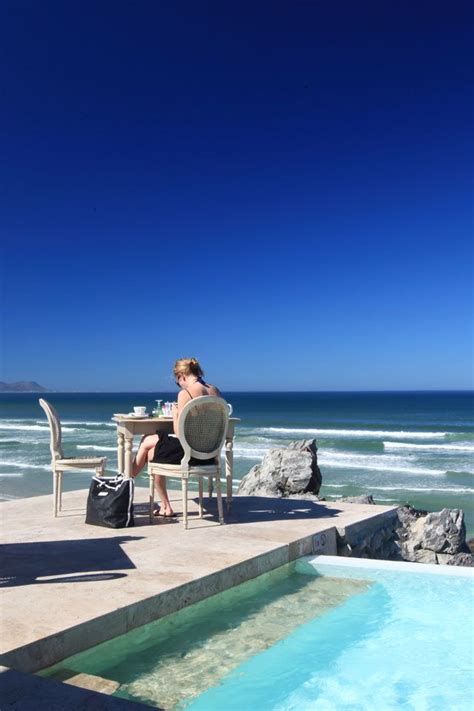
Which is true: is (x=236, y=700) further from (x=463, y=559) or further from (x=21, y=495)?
(x=21, y=495)

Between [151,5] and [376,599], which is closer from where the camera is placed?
[376,599]

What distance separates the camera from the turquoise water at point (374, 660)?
112 inches

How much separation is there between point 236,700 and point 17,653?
3.14 feet

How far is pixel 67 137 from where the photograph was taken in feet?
49.6

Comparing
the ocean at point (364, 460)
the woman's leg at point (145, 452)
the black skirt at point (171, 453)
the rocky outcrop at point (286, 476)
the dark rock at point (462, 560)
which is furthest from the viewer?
the ocean at point (364, 460)

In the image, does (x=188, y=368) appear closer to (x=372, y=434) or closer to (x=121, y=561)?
(x=121, y=561)

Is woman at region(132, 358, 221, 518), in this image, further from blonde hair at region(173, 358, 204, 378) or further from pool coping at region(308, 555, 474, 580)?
pool coping at region(308, 555, 474, 580)

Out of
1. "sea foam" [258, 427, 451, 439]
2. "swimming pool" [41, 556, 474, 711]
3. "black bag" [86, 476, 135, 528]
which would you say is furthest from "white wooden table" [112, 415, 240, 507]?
"sea foam" [258, 427, 451, 439]

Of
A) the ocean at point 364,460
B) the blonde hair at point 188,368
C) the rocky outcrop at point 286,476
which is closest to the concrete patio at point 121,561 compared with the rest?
the blonde hair at point 188,368

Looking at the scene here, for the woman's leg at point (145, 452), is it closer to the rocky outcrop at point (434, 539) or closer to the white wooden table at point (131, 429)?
the white wooden table at point (131, 429)

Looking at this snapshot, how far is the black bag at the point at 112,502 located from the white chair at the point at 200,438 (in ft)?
1.13

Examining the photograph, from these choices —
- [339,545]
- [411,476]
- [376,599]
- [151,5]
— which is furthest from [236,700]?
[411,476]

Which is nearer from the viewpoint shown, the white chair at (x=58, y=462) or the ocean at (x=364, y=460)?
the white chair at (x=58, y=462)

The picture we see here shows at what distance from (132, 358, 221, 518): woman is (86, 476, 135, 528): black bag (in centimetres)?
41
